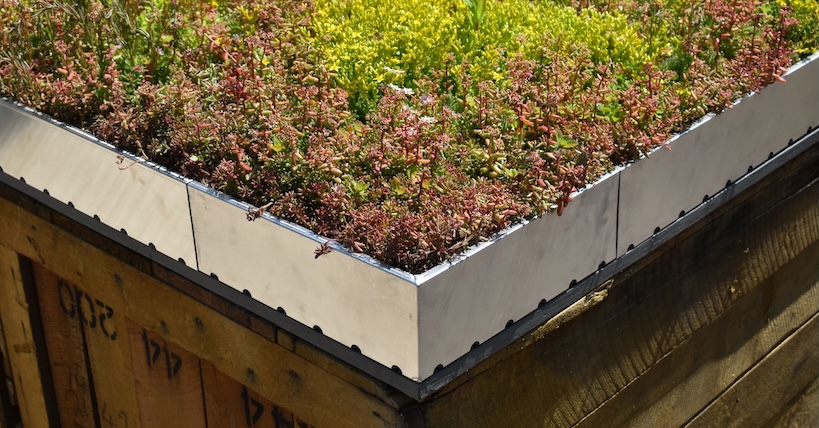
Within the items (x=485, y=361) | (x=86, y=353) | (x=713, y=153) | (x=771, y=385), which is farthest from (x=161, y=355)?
(x=771, y=385)

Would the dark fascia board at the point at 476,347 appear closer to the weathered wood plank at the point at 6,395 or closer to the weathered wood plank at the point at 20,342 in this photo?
the weathered wood plank at the point at 20,342

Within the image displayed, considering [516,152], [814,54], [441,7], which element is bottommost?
[516,152]

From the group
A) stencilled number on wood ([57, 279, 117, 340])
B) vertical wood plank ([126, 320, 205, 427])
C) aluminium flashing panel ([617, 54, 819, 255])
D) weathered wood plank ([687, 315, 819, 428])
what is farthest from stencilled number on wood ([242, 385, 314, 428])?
weathered wood plank ([687, 315, 819, 428])

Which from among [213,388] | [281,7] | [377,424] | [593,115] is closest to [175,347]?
[213,388]

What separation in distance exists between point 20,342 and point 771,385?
211 centimetres

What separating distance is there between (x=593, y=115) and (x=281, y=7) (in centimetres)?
92

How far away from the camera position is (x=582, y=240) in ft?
5.90

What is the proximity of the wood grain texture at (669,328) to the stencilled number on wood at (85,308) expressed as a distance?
1034mm

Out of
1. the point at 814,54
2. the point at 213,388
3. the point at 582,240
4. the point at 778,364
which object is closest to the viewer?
the point at 582,240

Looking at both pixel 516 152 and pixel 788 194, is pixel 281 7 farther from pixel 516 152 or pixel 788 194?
pixel 788 194

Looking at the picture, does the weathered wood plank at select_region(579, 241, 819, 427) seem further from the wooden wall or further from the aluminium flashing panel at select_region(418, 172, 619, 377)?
the aluminium flashing panel at select_region(418, 172, 619, 377)

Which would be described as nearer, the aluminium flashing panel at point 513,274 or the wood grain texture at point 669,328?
the aluminium flashing panel at point 513,274

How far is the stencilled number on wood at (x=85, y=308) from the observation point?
233 centimetres

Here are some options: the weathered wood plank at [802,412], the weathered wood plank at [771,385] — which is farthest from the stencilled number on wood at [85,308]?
the weathered wood plank at [802,412]
